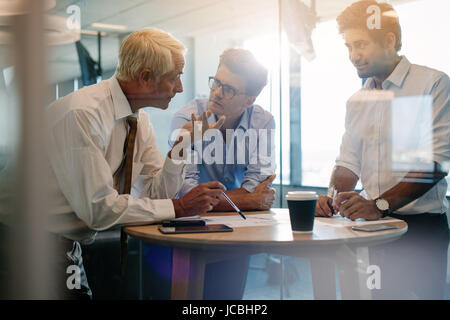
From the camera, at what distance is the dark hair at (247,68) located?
7.43ft

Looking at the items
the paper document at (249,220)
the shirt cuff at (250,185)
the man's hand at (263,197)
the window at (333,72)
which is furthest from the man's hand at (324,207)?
the window at (333,72)

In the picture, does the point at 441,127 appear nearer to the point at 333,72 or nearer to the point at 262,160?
the point at 333,72

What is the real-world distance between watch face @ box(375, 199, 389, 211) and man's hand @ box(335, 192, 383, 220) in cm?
2

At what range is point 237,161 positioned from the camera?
224 centimetres

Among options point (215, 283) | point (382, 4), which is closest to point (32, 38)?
point (215, 283)

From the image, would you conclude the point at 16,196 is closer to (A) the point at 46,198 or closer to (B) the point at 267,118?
(A) the point at 46,198

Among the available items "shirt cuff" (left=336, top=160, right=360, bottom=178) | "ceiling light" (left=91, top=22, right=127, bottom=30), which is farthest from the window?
"ceiling light" (left=91, top=22, right=127, bottom=30)

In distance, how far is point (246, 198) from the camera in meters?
1.87

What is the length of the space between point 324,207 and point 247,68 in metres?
0.97

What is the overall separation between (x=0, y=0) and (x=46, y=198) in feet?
1.44

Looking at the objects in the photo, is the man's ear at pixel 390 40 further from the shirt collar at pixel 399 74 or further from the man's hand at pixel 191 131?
the man's hand at pixel 191 131

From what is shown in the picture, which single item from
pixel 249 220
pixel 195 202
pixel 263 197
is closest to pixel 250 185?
pixel 263 197

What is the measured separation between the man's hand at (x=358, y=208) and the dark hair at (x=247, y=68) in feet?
3.13
